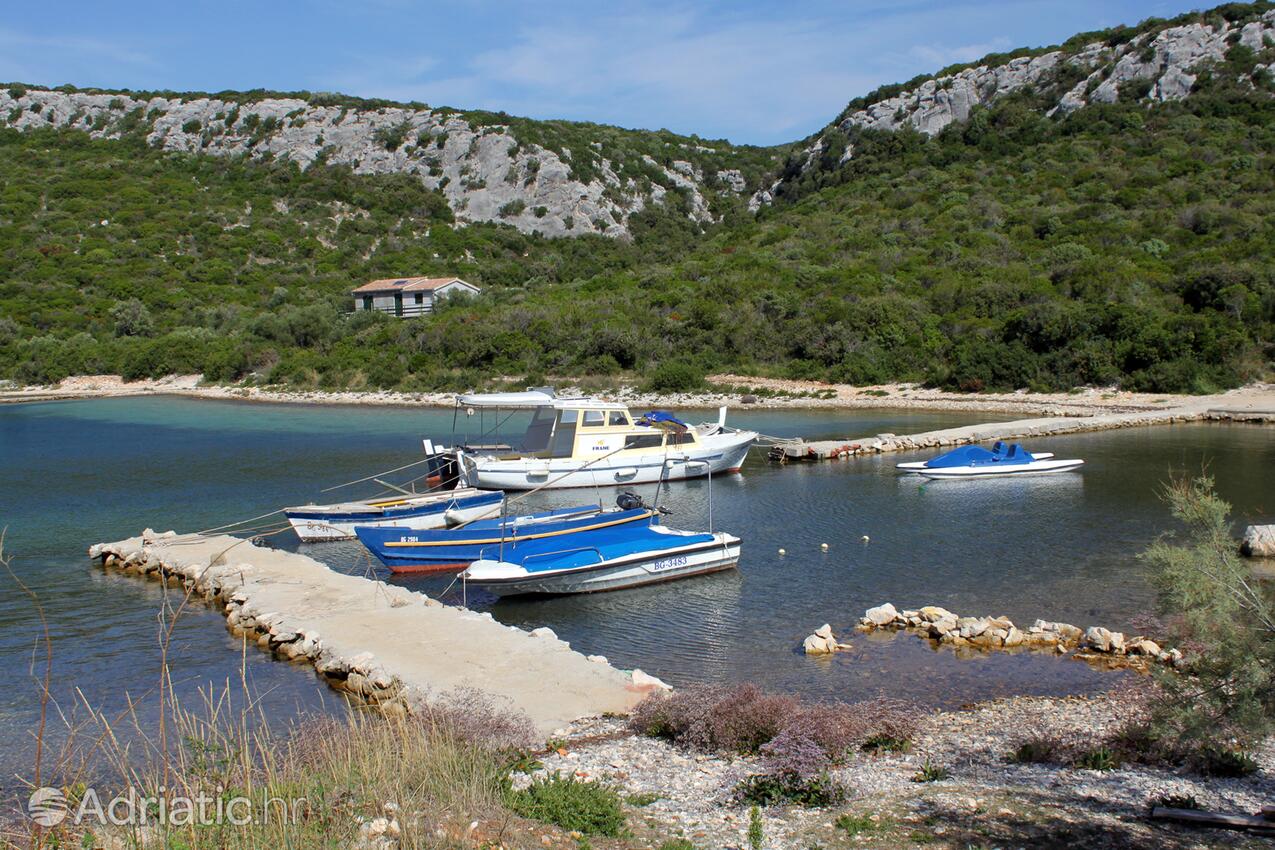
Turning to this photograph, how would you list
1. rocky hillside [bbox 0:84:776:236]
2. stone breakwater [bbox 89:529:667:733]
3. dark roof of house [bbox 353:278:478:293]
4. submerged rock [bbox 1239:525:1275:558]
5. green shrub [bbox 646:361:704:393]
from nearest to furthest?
stone breakwater [bbox 89:529:667:733] → submerged rock [bbox 1239:525:1275:558] → green shrub [bbox 646:361:704:393] → dark roof of house [bbox 353:278:478:293] → rocky hillside [bbox 0:84:776:236]

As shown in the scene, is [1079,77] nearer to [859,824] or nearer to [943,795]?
[943,795]

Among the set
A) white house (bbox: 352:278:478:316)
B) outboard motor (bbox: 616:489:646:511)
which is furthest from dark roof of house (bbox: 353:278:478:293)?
outboard motor (bbox: 616:489:646:511)

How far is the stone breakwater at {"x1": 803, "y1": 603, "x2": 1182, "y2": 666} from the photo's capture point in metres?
11.7

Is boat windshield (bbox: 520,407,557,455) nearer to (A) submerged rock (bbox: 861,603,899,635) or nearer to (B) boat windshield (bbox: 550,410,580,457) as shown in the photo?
(B) boat windshield (bbox: 550,410,580,457)

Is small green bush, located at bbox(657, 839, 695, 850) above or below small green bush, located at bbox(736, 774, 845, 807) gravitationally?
above

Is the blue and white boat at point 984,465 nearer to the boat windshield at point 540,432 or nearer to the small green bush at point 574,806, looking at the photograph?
the boat windshield at point 540,432

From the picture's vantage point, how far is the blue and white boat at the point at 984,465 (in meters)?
24.7

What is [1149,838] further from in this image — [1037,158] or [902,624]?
[1037,158]

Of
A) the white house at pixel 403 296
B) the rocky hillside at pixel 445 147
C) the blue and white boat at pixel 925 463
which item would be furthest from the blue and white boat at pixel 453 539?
the rocky hillside at pixel 445 147

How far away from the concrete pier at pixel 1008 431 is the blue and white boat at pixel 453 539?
1264 cm

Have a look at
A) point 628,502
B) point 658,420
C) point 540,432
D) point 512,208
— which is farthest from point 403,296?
point 628,502

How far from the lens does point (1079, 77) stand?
7700 centimetres

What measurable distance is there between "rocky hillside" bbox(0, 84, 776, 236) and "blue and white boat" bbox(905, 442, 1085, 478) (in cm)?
6972

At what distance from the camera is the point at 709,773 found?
7.89 metres
